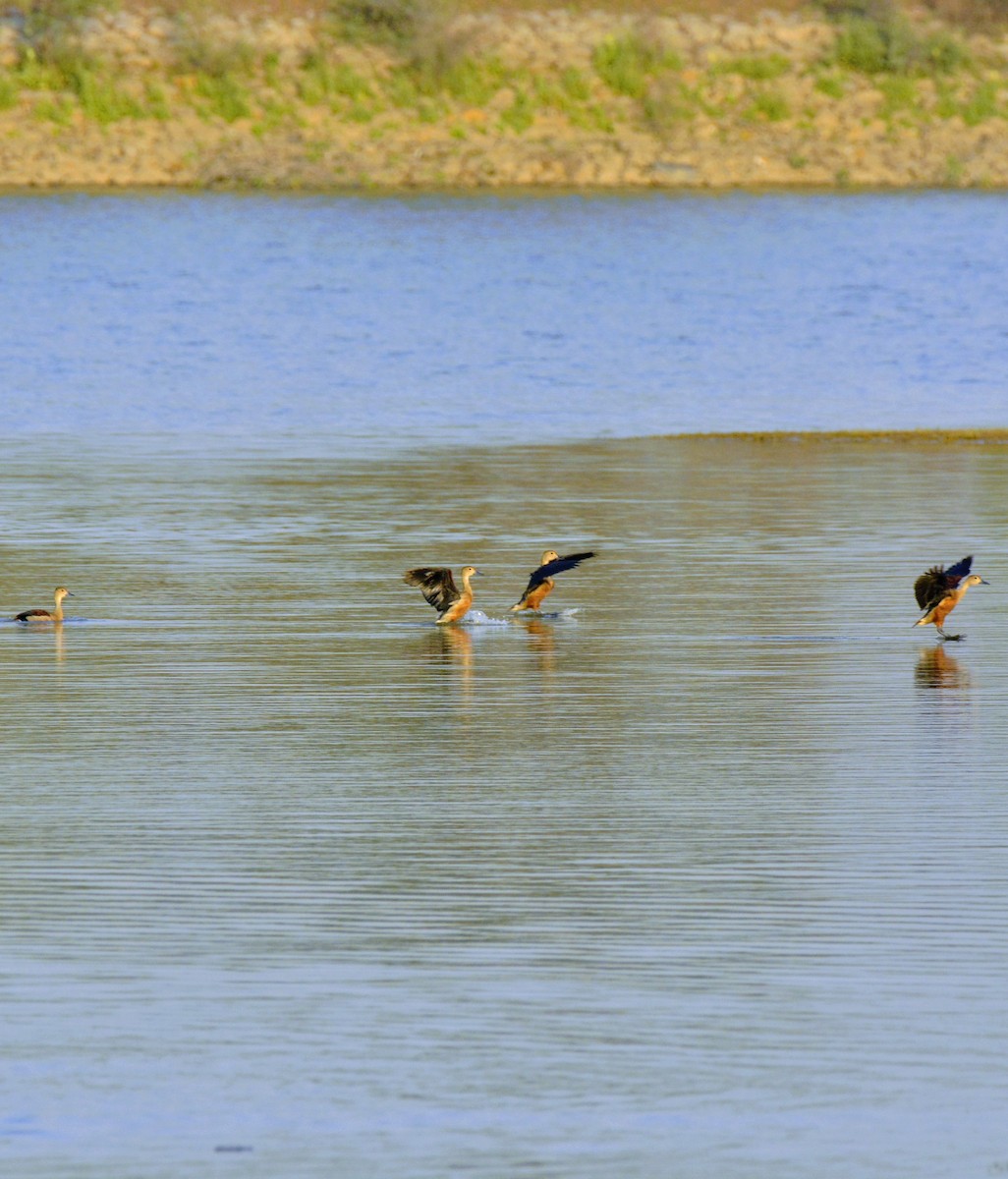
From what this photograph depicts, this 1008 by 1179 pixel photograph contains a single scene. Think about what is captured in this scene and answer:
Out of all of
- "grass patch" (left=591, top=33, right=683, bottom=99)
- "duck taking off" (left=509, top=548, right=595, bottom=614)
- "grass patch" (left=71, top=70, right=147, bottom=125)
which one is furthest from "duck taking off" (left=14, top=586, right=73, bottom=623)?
"grass patch" (left=591, top=33, right=683, bottom=99)

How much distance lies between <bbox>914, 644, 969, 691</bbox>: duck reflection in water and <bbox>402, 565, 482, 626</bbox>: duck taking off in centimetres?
218

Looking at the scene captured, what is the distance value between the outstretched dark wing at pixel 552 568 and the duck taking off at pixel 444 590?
0.97ft

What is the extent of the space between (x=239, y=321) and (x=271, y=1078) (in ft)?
87.0

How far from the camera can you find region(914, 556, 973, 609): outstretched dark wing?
12586 millimetres

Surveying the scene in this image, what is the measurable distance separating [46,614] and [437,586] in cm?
183

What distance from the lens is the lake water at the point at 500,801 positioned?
20.7ft

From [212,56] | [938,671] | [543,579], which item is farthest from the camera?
[212,56]

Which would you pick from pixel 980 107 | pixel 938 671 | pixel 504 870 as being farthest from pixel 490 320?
pixel 980 107

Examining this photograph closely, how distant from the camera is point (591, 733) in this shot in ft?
34.6

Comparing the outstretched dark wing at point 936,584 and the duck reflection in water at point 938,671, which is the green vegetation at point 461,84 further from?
the duck reflection in water at point 938,671

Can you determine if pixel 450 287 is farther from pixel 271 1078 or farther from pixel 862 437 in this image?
pixel 271 1078

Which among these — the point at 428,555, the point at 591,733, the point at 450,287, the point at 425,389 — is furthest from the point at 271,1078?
the point at 450,287

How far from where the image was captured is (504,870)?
8258 millimetres

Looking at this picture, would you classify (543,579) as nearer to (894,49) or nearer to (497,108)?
(497,108)
